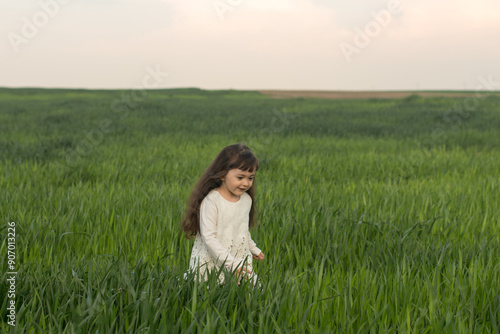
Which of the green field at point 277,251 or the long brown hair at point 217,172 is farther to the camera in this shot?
the long brown hair at point 217,172

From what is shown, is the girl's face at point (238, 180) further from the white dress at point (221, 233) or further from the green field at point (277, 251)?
the green field at point (277, 251)

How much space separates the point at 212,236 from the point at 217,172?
0.33 m

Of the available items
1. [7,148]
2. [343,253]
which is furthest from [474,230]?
[7,148]

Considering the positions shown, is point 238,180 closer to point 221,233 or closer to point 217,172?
point 217,172

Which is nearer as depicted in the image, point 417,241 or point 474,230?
point 417,241

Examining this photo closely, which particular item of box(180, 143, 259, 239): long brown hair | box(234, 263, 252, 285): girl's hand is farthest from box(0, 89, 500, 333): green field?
box(180, 143, 259, 239): long brown hair

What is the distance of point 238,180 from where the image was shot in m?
2.30

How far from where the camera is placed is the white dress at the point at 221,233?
2281 mm

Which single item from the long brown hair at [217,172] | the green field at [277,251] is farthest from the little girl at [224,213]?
the green field at [277,251]

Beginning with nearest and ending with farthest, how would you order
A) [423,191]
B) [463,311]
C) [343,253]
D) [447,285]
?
[463,311] → [447,285] → [343,253] → [423,191]

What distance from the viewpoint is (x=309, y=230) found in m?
3.39

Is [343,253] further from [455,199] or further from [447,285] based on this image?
[455,199]

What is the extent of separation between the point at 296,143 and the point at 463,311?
8.16 metres

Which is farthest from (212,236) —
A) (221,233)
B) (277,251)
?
(277,251)
